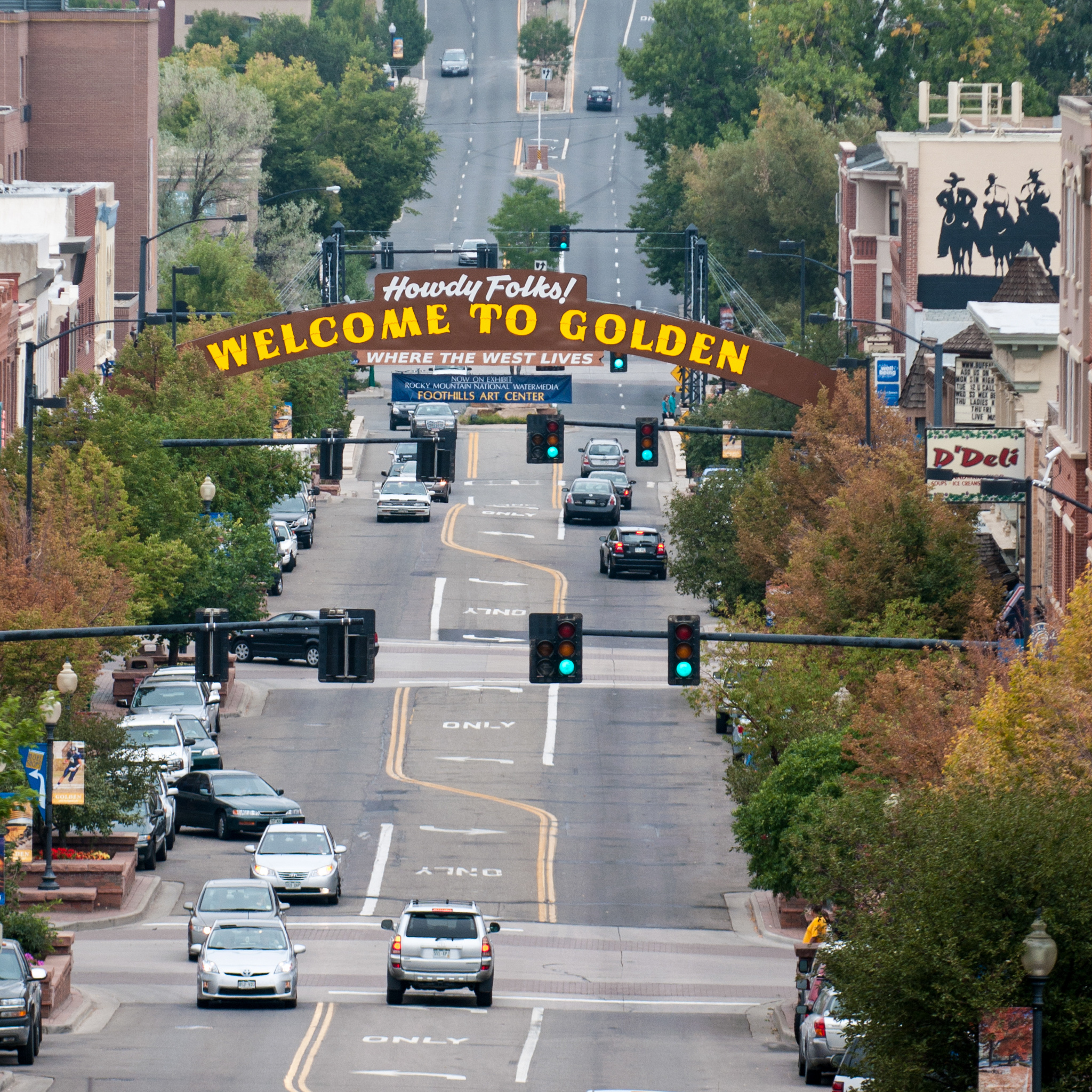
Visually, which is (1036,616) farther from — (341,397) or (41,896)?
(341,397)

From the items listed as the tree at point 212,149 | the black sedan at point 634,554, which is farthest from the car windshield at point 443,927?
the tree at point 212,149

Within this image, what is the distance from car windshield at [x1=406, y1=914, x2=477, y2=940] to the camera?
37312mm

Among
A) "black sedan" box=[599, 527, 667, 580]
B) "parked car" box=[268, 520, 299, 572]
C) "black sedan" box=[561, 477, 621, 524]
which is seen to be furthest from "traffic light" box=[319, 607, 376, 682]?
"black sedan" box=[561, 477, 621, 524]

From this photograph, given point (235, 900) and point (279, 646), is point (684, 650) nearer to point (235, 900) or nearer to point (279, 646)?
point (235, 900)

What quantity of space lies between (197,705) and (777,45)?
3420 inches

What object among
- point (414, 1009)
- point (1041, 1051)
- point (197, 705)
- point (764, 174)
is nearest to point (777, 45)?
point (764, 174)

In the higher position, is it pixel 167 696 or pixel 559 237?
pixel 559 237

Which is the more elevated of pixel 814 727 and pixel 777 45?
pixel 777 45

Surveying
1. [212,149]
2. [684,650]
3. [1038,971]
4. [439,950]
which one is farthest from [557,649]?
[212,149]

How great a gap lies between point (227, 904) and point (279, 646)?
95.2ft

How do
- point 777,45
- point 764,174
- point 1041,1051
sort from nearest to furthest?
1. point 1041,1051
2. point 764,174
3. point 777,45

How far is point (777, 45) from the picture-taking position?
5379 inches

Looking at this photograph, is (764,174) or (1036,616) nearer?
(1036,616)

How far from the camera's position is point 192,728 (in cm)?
5600
